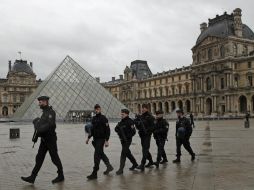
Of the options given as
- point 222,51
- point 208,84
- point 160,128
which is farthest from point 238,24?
point 160,128

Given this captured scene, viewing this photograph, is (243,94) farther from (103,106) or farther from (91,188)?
(91,188)

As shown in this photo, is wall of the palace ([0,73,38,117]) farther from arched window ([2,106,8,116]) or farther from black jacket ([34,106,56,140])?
black jacket ([34,106,56,140])

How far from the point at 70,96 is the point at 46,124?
1531 inches

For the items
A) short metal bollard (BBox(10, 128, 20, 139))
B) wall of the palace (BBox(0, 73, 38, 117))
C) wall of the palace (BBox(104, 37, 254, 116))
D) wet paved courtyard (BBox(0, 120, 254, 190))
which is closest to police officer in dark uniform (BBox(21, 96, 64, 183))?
wet paved courtyard (BBox(0, 120, 254, 190))

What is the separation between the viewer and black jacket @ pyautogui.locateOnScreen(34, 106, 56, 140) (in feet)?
23.9

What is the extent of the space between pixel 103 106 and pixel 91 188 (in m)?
39.3

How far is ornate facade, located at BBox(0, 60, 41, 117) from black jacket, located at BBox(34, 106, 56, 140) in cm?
10838

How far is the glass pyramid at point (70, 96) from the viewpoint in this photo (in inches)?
1766

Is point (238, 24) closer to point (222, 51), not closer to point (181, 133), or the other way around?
point (222, 51)

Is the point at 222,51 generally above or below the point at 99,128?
above

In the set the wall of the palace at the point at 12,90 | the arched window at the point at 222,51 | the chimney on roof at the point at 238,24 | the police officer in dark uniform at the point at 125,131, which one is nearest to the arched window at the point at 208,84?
the arched window at the point at 222,51

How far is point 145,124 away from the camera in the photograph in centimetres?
892

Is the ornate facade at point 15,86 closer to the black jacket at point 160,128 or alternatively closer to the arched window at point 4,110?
the arched window at point 4,110

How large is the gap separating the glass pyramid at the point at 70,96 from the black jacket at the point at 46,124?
37191 mm
